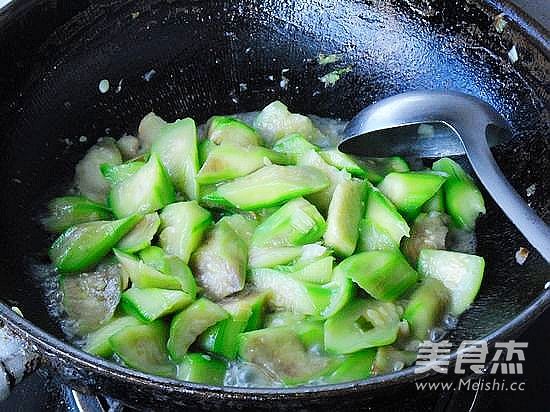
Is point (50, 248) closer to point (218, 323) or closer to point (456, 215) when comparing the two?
point (218, 323)

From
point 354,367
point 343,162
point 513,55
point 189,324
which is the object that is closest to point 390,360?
point 354,367

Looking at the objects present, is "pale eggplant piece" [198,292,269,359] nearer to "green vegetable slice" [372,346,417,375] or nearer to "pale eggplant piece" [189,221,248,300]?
"pale eggplant piece" [189,221,248,300]

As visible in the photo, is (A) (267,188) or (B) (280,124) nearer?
(A) (267,188)

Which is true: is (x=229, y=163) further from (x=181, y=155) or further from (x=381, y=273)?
(x=381, y=273)

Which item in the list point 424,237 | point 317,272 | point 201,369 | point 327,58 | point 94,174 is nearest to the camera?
point 201,369

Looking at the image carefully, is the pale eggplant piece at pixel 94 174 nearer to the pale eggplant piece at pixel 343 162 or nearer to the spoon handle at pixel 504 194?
the pale eggplant piece at pixel 343 162
